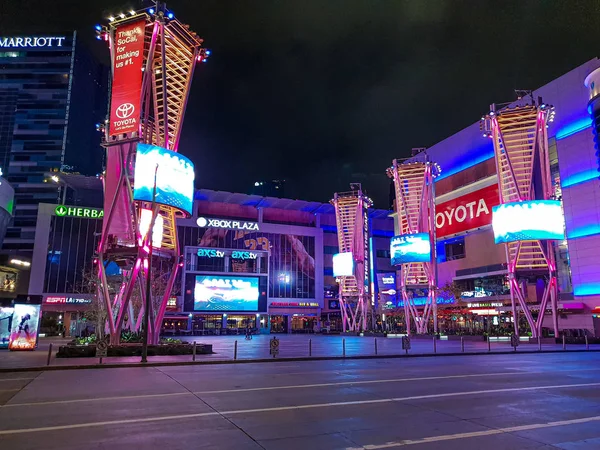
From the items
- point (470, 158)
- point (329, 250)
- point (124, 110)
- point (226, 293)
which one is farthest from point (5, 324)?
point (470, 158)

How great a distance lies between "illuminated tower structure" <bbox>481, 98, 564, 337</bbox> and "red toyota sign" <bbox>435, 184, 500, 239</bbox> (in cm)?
2639

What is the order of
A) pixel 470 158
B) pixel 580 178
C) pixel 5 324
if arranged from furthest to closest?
pixel 470 158 → pixel 580 178 → pixel 5 324

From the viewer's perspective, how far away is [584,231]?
2174 inches

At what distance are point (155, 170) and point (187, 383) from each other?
50.6 feet

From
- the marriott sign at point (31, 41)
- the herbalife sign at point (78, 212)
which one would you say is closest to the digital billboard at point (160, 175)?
the herbalife sign at point (78, 212)

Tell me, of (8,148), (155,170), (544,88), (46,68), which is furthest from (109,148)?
(46,68)

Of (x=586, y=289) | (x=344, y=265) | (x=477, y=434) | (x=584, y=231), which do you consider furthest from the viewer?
(x=344, y=265)

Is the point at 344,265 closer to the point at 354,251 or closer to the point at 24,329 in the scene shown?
the point at 354,251

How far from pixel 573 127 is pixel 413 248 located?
26785mm

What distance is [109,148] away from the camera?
2958 centimetres

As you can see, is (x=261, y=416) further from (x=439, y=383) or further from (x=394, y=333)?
(x=394, y=333)

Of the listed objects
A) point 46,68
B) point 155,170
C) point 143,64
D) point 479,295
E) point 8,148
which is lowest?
point 479,295

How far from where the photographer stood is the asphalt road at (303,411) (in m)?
7.70

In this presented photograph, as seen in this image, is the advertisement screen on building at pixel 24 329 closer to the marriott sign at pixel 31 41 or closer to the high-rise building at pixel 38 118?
the high-rise building at pixel 38 118
